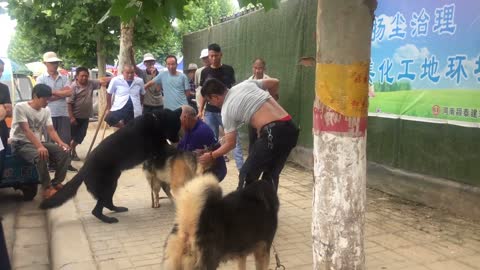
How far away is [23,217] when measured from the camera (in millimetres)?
6312

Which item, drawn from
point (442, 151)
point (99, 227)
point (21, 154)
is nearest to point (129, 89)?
point (21, 154)

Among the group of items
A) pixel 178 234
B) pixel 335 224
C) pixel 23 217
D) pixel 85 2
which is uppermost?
pixel 85 2

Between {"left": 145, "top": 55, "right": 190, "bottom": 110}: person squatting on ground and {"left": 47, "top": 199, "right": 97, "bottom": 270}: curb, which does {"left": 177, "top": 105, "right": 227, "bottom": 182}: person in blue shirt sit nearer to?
{"left": 47, "top": 199, "right": 97, "bottom": 270}: curb

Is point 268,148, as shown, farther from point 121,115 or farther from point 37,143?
point 121,115

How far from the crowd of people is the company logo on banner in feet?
4.97

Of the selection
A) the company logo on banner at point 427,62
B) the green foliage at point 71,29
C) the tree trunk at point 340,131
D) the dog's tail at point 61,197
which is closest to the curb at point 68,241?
the dog's tail at point 61,197

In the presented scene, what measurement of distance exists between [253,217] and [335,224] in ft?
3.17

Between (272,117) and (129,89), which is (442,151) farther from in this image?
(129,89)

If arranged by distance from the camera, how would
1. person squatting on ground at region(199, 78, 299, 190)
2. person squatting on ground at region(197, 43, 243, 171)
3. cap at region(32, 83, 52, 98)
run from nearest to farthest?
person squatting on ground at region(199, 78, 299, 190)
cap at region(32, 83, 52, 98)
person squatting on ground at region(197, 43, 243, 171)

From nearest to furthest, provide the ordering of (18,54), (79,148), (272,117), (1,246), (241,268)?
(1,246) → (241,268) → (272,117) → (79,148) → (18,54)

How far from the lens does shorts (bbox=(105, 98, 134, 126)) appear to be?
809 cm

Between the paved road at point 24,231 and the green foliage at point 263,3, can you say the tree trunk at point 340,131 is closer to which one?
the green foliage at point 263,3

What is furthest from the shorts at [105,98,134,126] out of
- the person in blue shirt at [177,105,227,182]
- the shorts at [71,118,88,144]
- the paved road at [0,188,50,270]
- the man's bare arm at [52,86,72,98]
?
the person in blue shirt at [177,105,227,182]

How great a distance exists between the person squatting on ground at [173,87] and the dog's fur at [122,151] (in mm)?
3070
